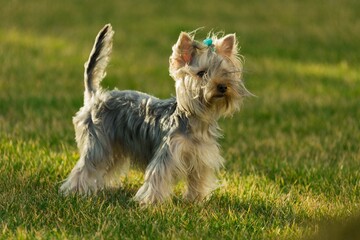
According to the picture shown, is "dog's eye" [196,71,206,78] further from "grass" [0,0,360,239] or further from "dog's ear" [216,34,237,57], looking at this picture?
"grass" [0,0,360,239]

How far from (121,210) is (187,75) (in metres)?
1.31

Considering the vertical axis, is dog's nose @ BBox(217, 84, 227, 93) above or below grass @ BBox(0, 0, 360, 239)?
above

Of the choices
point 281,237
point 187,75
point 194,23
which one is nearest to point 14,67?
point 194,23

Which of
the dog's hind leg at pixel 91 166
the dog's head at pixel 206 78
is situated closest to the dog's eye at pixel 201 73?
the dog's head at pixel 206 78

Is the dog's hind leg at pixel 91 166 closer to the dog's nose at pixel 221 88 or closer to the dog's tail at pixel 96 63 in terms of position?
the dog's tail at pixel 96 63

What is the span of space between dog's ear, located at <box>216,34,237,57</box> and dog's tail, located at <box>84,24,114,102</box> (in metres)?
1.35

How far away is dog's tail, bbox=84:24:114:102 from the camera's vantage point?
857cm

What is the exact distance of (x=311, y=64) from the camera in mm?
18516

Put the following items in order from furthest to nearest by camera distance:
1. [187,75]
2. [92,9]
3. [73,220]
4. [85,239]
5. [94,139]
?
1. [92,9]
2. [94,139]
3. [187,75]
4. [73,220]
5. [85,239]

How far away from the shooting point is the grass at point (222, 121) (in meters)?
7.10

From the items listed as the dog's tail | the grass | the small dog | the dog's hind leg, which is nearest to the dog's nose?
the small dog

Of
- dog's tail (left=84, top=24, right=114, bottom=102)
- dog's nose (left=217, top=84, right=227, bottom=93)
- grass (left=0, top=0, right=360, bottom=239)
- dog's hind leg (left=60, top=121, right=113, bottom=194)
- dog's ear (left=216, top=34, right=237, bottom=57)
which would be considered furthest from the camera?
dog's tail (left=84, top=24, right=114, bottom=102)

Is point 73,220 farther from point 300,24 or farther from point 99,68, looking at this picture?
point 300,24

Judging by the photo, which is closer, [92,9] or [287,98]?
[287,98]
